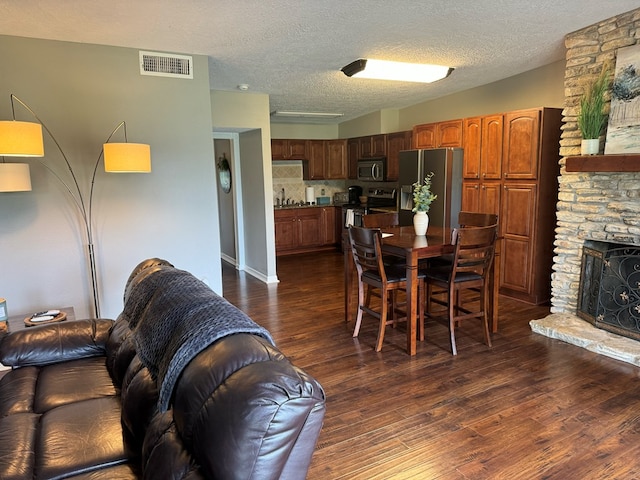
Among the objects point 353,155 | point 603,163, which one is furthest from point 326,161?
point 603,163

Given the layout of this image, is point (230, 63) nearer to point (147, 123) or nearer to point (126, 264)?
point (147, 123)

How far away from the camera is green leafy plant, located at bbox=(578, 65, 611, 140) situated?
3428mm

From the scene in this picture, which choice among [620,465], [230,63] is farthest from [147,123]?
[620,465]

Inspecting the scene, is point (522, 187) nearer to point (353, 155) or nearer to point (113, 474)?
point (353, 155)

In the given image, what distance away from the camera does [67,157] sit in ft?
11.5

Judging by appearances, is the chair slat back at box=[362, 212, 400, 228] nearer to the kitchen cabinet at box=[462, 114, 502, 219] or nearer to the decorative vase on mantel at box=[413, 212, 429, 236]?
the decorative vase on mantel at box=[413, 212, 429, 236]

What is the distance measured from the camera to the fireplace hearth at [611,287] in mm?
3299

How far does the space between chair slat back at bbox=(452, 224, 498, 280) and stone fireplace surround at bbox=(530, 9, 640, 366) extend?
2.89ft

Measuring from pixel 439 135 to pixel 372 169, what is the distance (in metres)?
1.92

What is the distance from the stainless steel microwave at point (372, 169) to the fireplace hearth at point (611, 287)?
3.74 metres

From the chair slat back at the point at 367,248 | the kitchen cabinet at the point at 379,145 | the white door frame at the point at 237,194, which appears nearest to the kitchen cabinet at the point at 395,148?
the kitchen cabinet at the point at 379,145

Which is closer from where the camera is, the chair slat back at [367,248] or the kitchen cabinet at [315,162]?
the chair slat back at [367,248]

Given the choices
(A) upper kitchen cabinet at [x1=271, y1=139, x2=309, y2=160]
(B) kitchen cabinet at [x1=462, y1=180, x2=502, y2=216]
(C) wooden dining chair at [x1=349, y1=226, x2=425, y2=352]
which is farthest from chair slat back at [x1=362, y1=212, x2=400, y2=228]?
(A) upper kitchen cabinet at [x1=271, y1=139, x2=309, y2=160]

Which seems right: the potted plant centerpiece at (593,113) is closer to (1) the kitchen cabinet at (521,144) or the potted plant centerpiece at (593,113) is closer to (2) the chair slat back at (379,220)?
(1) the kitchen cabinet at (521,144)
